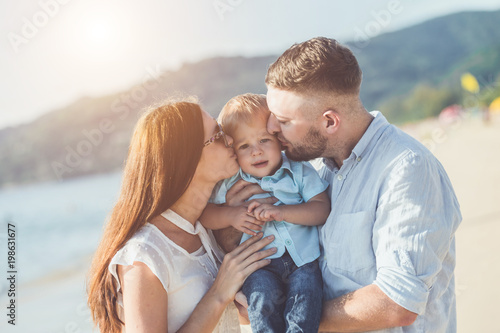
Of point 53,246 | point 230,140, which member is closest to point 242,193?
point 230,140

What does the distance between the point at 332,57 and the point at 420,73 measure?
4906cm

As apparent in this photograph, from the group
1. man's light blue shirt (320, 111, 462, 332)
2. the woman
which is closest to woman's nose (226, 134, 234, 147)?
the woman

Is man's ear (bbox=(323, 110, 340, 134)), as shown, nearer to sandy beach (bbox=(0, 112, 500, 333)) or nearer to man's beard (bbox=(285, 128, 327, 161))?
man's beard (bbox=(285, 128, 327, 161))

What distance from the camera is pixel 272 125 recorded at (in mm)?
2613

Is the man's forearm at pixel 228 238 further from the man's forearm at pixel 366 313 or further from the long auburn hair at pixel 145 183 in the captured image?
the man's forearm at pixel 366 313

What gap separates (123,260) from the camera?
220 cm

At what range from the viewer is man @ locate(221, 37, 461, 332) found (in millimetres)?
2076

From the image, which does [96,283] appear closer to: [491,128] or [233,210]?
[233,210]

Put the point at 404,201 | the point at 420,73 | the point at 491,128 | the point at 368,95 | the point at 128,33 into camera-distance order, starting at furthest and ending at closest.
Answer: the point at 420,73, the point at 368,95, the point at 128,33, the point at 491,128, the point at 404,201

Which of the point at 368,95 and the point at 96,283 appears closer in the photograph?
the point at 96,283

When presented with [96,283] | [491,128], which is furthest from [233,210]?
[491,128]

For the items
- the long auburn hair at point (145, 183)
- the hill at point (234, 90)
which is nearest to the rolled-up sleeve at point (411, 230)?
the long auburn hair at point (145, 183)

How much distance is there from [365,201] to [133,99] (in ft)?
123

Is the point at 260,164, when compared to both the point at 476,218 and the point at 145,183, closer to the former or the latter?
the point at 145,183
